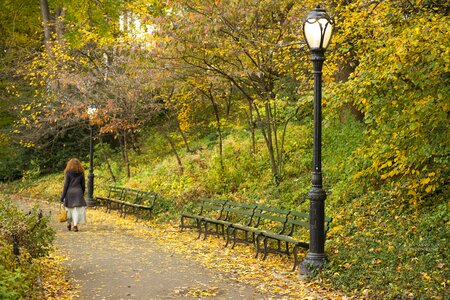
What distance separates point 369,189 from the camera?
1283 centimetres

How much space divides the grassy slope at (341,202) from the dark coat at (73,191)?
2.84 m

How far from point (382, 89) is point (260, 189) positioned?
6992 millimetres

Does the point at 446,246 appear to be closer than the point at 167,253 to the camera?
Yes

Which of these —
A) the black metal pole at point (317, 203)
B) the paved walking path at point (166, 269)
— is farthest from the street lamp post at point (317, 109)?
the paved walking path at point (166, 269)

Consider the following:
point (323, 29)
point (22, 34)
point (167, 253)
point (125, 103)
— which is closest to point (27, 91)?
point (22, 34)

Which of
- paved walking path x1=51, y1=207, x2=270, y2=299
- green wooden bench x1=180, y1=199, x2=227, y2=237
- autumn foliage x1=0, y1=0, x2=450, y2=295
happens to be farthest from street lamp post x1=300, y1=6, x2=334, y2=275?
green wooden bench x1=180, y1=199, x2=227, y2=237

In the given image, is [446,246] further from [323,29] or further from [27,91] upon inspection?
[27,91]

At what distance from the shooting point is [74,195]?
1489cm

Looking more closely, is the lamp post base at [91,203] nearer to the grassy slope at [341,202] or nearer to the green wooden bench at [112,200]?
the green wooden bench at [112,200]

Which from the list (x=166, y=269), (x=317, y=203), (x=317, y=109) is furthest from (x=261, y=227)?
(x=317, y=109)

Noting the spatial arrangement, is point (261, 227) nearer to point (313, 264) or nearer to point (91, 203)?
point (313, 264)

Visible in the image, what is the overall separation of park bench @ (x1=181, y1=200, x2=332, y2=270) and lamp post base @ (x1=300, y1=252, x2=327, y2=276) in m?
0.58

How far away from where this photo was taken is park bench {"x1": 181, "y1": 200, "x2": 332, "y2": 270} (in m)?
10.5

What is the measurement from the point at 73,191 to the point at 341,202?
6.43 meters
